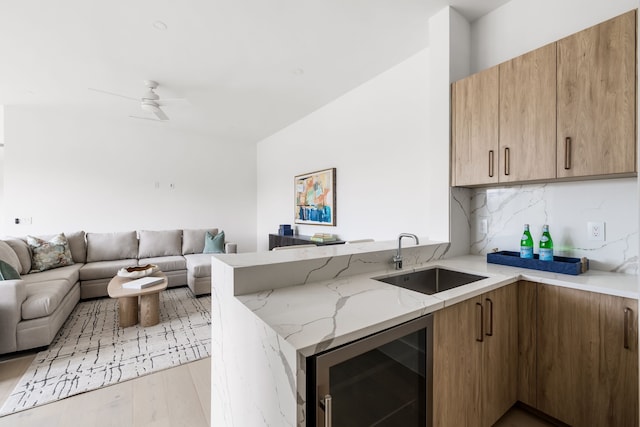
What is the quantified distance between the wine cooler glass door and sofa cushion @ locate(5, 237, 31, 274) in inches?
167

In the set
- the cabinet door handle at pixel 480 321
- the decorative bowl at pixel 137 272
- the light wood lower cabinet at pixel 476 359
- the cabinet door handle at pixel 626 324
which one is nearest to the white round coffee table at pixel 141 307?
the decorative bowl at pixel 137 272

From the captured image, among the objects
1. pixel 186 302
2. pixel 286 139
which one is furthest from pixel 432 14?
pixel 186 302

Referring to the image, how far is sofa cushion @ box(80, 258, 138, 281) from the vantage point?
148 inches

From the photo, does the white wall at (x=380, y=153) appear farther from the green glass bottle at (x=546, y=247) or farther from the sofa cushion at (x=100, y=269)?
the sofa cushion at (x=100, y=269)

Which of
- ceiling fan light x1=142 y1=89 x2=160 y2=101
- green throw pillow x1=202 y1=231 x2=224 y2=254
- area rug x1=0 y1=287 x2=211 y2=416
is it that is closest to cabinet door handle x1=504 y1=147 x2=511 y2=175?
area rug x1=0 y1=287 x2=211 y2=416

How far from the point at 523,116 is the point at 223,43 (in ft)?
8.10

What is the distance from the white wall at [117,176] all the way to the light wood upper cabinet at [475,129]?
4.70 meters

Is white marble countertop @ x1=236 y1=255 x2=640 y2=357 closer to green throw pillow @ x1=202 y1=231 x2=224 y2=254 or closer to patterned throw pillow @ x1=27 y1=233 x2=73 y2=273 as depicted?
green throw pillow @ x1=202 y1=231 x2=224 y2=254

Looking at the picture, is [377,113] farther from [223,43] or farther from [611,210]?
[611,210]

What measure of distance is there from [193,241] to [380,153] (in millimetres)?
3533

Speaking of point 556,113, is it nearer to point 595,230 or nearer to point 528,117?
point 528,117

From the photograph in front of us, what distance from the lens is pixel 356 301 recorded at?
1232 millimetres

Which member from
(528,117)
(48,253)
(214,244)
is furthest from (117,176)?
(528,117)

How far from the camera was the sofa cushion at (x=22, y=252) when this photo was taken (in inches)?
132
